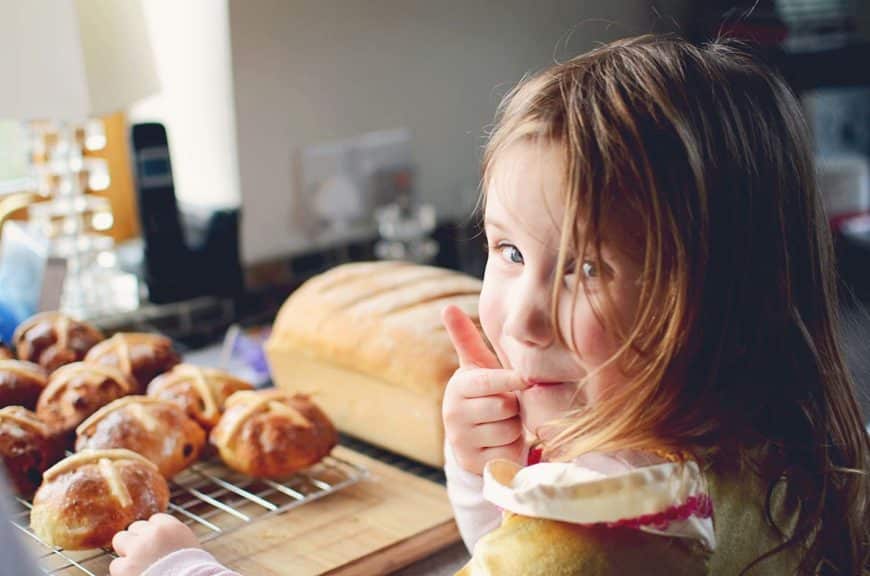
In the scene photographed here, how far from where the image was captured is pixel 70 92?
4.03ft

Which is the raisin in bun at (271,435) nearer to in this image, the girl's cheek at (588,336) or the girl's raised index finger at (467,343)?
the girl's raised index finger at (467,343)

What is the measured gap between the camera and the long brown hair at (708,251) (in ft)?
2.09

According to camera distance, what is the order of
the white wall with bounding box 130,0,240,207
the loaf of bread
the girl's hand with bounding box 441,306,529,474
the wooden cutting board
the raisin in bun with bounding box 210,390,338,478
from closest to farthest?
the girl's hand with bounding box 441,306,529,474, the wooden cutting board, the raisin in bun with bounding box 210,390,338,478, the loaf of bread, the white wall with bounding box 130,0,240,207

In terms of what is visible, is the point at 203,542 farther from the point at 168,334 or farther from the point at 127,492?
the point at 168,334

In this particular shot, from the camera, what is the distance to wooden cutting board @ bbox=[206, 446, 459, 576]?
2.92ft

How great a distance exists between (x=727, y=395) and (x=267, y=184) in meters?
1.11

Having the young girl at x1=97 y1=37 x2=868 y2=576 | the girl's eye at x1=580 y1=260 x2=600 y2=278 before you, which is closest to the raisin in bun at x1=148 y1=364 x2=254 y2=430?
the young girl at x1=97 y1=37 x2=868 y2=576

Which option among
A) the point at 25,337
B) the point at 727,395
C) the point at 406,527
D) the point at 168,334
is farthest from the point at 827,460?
the point at 168,334

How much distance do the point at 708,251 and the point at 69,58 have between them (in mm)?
851

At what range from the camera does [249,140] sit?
165 centimetres

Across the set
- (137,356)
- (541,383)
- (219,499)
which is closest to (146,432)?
(219,499)

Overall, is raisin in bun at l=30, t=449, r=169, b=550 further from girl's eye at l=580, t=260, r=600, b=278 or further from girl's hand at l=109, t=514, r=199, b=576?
girl's eye at l=580, t=260, r=600, b=278

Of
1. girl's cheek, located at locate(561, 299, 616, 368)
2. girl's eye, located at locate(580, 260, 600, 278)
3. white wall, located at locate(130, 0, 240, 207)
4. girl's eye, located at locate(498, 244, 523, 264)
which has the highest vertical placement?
white wall, located at locate(130, 0, 240, 207)

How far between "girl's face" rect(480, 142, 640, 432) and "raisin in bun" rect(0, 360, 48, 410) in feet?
1.88
